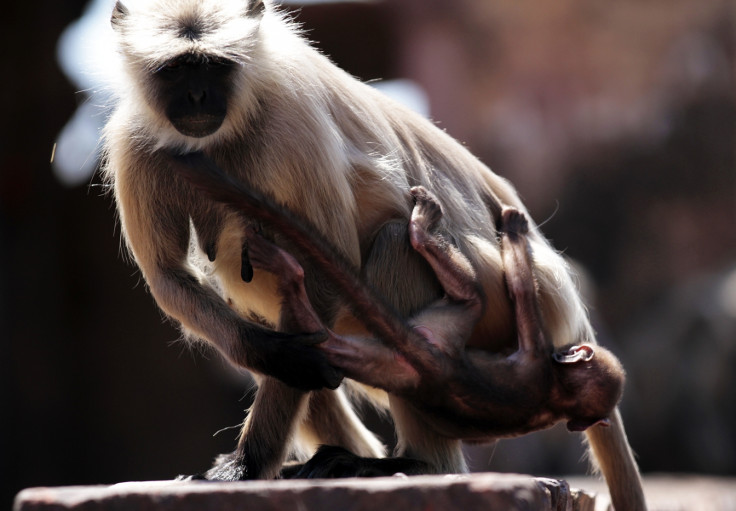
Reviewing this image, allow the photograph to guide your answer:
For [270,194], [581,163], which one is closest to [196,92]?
[270,194]

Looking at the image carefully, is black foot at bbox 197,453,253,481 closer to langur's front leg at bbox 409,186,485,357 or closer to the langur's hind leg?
the langur's hind leg

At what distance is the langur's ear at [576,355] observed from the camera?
3350 millimetres

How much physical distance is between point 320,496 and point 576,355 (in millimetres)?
1711

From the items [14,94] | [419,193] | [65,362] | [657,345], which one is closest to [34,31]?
[14,94]

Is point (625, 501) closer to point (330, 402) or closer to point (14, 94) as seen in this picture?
point (330, 402)

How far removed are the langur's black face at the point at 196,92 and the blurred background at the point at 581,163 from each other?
334 inches

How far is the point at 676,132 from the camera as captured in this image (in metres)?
11.7

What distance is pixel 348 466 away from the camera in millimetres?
3102

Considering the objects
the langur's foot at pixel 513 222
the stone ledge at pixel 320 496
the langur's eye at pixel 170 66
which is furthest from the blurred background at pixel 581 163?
the stone ledge at pixel 320 496

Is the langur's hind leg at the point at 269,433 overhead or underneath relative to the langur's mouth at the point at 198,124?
underneath

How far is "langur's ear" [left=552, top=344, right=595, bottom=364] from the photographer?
11.0ft

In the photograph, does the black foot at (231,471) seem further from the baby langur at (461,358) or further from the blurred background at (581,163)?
the blurred background at (581,163)

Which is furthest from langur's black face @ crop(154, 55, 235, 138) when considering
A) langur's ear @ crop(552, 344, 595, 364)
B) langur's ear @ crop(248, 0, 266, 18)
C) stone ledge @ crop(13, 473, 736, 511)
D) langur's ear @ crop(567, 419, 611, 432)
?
langur's ear @ crop(567, 419, 611, 432)

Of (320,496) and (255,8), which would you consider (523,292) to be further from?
(320,496)
